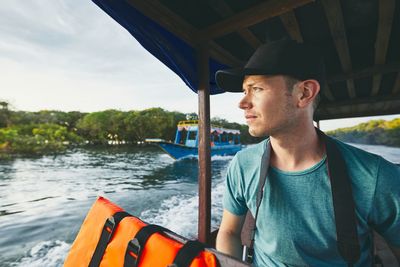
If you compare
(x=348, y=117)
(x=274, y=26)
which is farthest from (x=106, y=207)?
(x=348, y=117)

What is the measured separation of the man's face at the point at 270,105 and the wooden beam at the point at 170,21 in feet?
4.87

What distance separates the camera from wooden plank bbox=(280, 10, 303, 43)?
2.61m

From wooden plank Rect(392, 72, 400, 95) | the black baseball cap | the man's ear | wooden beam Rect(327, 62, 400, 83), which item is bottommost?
the man's ear

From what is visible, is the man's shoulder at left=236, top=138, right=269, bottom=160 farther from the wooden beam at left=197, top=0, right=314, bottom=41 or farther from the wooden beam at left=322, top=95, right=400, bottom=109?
the wooden beam at left=322, top=95, right=400, bottom=109

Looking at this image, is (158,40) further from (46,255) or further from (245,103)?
(46,255)

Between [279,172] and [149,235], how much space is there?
91 cm

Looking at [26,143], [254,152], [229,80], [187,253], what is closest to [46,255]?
[187,253]

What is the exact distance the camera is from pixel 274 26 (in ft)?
9.82

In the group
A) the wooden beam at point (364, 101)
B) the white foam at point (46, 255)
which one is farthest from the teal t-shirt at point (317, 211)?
the wooden beam at point (364, 101)

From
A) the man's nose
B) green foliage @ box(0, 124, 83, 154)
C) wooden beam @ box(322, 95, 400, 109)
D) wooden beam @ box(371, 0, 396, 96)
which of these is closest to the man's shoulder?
the man's nose

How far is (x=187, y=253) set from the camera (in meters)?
1.03

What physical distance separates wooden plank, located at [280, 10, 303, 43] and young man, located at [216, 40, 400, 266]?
1587 millimetres

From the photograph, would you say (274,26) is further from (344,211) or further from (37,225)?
(37,225)

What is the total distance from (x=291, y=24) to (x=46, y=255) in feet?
22.3
